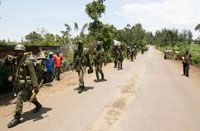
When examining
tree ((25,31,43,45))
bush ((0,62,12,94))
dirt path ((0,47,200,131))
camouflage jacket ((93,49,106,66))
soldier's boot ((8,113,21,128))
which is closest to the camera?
dirt path ((0,47,200,131))

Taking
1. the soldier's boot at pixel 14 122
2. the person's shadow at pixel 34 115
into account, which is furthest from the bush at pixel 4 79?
the soldier's boot at pixel 14 122

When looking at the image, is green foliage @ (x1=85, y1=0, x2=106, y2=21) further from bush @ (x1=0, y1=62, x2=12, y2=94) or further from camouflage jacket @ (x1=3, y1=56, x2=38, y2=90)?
camouflage jacket @ (x1=3, y1=56, x2=38, y2=90)

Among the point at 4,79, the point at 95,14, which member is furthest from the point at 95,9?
the point at 4,79

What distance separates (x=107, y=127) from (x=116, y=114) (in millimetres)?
734

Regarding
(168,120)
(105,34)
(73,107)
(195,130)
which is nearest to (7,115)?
(73,107)

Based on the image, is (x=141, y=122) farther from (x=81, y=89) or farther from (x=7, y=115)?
(x=7, y=115)

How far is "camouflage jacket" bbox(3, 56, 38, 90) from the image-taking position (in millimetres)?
3961

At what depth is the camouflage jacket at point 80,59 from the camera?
6.54 meters

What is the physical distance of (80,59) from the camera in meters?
6.59

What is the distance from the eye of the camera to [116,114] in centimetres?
421

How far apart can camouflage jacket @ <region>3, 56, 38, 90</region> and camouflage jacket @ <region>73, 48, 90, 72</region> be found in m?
2.61

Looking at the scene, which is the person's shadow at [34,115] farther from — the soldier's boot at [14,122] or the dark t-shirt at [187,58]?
the dark t-shirt at [187,58]

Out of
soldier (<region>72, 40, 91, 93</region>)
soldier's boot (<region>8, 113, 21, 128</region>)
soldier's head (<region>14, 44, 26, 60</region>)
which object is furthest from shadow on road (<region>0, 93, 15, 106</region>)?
soldier's head (<region>14, 44, 26, 60</region>)

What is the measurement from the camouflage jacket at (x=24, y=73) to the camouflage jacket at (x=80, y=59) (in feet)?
8.56
